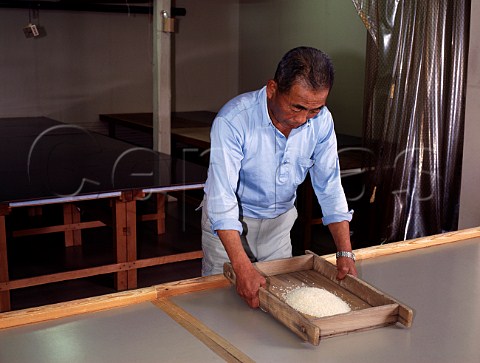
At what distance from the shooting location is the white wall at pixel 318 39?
6383mm

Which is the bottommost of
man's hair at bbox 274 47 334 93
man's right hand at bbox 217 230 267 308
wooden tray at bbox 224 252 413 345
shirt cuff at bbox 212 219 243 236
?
wooden tray at bbox 224 252 413 345

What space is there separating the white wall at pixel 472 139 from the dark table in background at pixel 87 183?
1.57 meters

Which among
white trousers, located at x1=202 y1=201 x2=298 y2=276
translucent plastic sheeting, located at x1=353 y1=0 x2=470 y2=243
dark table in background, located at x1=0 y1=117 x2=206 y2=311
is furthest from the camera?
translucent plastic sheeting, located at x1=353 y1=0 x2=470 y2=243

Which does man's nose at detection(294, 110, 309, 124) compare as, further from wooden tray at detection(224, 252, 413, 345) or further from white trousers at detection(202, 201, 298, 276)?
white trousers at detection(202, 201, 298, 276)

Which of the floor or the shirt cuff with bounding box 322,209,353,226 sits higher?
the shirt cuff with bounding box 322,209,353,226

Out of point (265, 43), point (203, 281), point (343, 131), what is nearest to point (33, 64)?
point (265, 43)

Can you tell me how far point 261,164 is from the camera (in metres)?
1.99

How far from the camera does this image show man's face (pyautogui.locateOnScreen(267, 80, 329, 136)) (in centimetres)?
165

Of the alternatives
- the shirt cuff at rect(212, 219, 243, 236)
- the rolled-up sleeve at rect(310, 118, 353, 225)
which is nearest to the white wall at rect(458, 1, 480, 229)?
the rolled-up sleeve at rect(310, 118, 353, 225)

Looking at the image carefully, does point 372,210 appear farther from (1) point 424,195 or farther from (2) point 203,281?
(2) point 203,281

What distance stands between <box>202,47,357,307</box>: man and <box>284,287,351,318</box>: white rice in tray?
3.7 inches

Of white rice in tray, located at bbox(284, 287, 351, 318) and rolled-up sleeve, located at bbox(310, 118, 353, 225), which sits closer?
white rice in tray, located at bbox(284, 287, 351, 318)

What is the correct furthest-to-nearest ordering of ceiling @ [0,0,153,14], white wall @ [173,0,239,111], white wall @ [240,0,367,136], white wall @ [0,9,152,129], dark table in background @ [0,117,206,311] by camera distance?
white wall @ [173,0,239,111] < white wall @ [0,9,152,129] < ceiling @ [0,0,153,14] < white wall @ [240,0,367,136] < dark table in background @ [0,117,206,311]

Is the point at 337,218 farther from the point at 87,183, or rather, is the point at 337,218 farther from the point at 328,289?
the point at 87,183
